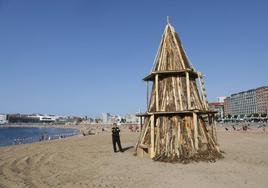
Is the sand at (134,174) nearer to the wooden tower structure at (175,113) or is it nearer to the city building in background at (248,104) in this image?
the wooden tower structure at (175,113)

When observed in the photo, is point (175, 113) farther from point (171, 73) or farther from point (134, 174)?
point (134, 174)

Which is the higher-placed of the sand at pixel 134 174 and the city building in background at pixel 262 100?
the city building in background at pixel 262 100

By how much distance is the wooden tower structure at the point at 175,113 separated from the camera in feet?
48.2

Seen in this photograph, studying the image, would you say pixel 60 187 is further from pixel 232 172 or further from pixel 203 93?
pixel 203 93

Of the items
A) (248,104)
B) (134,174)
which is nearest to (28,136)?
(134,174)

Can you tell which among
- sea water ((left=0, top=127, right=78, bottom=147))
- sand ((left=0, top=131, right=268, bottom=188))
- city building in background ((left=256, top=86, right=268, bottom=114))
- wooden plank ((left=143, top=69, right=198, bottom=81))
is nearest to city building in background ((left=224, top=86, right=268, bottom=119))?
city building in background ((left=256, top=86, right=268, bottom=114))

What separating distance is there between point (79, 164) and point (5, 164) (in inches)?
147

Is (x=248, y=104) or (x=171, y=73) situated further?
(x=248, y=104)

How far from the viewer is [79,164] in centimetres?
1459

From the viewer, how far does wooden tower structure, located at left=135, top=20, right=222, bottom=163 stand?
1468cm

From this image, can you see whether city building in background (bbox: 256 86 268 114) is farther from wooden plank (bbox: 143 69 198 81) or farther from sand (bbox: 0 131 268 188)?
sand (bbox: 0 131 268 188)

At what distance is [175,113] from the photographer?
15.2 metres

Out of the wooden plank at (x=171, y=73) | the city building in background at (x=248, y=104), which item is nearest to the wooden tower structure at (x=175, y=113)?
the wooden plank at (x=171, y=73)

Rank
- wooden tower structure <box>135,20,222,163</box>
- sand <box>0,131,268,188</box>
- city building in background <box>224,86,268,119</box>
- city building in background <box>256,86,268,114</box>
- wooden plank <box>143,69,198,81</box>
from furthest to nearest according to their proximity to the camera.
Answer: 1. city building in background <box>224,86,268,119</box>
2. city building in background <box>256,86,268,114</box>
3. wooden plank <box>143,69,198,81</box>
4. wooden tower structure <box>135,20,222,163</box>
5. sand <box>0,131,268,188</box>
